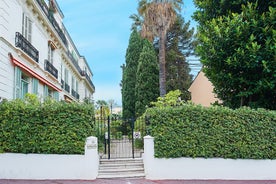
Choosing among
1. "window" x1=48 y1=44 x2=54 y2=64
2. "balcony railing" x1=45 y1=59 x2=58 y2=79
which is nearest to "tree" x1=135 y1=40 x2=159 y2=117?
"balcony railing" x1=45 y1=59 x2=58 y2=79

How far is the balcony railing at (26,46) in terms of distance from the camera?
12285 mm

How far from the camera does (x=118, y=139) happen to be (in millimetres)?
13531

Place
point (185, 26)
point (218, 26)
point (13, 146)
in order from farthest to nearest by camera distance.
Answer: point (185, 26), point (218, 26), point (13, 146)

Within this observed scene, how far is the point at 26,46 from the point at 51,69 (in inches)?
204

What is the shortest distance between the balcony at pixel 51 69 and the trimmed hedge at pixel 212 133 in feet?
33.8

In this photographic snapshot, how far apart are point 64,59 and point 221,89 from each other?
1652 centimetres

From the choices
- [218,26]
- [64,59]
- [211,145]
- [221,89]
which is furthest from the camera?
[64,59]

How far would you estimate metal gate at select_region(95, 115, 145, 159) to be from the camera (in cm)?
1109

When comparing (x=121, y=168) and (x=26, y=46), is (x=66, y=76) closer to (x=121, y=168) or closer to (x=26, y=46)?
(x=26, y=46)

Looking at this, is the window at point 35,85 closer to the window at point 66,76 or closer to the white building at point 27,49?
the white building at point 27,49

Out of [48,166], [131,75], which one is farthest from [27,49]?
[131,75]

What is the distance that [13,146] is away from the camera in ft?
29.9

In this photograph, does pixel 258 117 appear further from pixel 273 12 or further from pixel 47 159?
pixel 47 159

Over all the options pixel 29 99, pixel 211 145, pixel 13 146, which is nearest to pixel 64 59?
pixel 29 99
